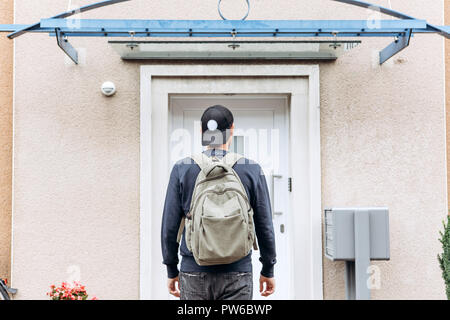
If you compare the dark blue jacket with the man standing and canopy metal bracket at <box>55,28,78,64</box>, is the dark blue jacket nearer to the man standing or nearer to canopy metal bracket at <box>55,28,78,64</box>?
the man standing

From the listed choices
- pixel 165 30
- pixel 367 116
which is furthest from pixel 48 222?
pixel 367 116

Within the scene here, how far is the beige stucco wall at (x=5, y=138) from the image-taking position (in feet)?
16.5

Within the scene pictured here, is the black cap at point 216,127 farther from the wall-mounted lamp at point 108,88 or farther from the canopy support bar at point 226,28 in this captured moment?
the wall-mounted lamp at point 108,88

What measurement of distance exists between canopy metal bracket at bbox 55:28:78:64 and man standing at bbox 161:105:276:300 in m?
1.93

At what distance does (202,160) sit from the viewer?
2.93 m

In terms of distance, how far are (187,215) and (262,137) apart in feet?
7.79

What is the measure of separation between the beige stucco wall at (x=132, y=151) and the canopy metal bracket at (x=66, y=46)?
127mm

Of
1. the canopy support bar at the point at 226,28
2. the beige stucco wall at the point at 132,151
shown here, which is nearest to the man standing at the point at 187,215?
the canopy support bar at the point at 226,28

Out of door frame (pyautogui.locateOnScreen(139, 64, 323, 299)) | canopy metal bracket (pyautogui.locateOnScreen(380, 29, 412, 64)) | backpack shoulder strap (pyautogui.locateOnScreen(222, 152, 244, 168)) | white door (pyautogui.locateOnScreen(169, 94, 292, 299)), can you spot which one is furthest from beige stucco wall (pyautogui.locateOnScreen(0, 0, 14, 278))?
canopy metal bracket (pyautogui.locateOnScreen(380, 29, 412, 64))

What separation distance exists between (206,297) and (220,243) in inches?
12.3

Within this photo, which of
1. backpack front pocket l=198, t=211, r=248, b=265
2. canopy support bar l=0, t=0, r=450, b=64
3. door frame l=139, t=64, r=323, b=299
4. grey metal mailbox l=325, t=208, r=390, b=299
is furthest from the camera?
door frame l=139, t=64, r=323, b=299

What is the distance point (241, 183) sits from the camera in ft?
9.52

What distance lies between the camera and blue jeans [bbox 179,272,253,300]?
9.33 ft

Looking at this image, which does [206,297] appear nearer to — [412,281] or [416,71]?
[412,281]
